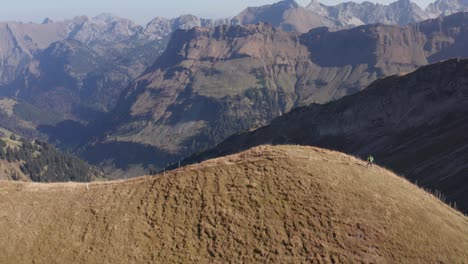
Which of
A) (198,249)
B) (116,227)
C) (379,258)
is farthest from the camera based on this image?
(116,227)

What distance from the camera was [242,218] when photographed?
52.0 meters

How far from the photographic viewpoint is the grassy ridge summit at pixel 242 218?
48.3 m

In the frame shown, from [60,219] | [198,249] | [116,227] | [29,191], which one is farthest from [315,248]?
[29,191]

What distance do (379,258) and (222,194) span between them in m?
19.9

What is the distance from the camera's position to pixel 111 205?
56.2 meters

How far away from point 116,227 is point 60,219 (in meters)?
7.96

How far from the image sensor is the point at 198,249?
49281 mm

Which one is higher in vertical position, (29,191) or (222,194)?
(222,194)

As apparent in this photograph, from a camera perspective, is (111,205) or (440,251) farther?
(111,205)

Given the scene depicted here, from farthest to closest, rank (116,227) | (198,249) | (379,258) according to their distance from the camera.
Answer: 1. (116,227)
2. (198,249)
3. (379,258)

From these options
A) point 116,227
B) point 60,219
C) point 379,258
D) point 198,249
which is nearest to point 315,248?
point 379,258

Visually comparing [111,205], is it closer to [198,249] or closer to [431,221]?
[198,249]

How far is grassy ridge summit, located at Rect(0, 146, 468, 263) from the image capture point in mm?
48281

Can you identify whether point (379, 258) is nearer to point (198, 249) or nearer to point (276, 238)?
point (276, 238)
